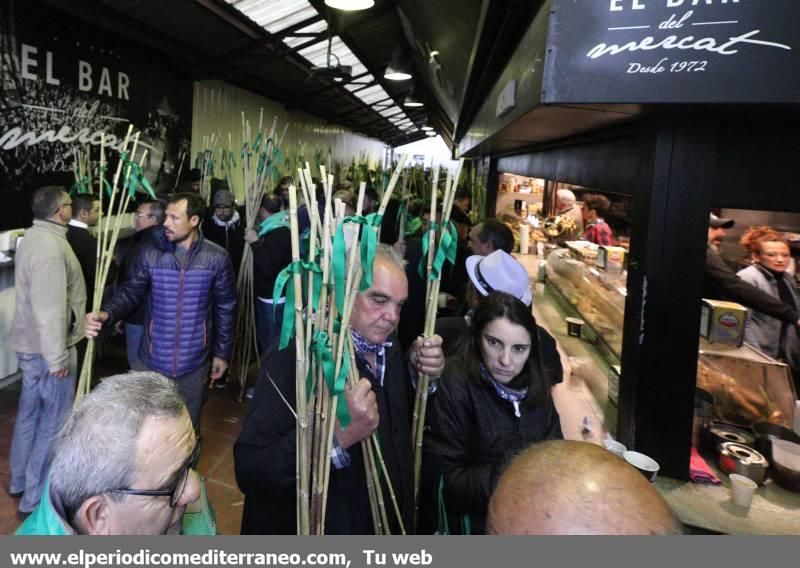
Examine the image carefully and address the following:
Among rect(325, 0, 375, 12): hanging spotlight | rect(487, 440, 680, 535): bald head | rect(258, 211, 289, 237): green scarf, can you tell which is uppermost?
rect(325, 0, 375, 12): hanging spotlight

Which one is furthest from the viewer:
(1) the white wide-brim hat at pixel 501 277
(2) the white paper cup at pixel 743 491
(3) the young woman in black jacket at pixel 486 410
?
(1) the white wide-brim hat at pixel 501 277

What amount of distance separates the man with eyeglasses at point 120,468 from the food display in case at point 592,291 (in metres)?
2.15

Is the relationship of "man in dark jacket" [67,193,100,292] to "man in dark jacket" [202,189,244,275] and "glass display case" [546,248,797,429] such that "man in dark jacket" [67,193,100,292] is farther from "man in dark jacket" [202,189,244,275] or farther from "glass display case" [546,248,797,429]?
"glass display case" [546,248,797,429]

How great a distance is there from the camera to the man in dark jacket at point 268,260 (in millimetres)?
3791

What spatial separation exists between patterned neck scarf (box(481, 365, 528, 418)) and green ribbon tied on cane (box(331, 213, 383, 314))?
26.1 inches

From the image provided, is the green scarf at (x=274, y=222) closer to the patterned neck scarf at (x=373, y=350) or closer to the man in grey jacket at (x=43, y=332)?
the man in grey jacket at (x=43, y=332)

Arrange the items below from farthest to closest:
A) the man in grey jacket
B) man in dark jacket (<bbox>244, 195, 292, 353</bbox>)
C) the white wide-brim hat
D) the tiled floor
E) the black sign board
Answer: man in dark jacket (<bbox>244, 195, 292, 353</bbox>)
the tiled floor
the man in grey jacket
the white wide-brim hat
the black sign board

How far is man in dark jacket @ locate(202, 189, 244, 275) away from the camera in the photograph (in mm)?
4637

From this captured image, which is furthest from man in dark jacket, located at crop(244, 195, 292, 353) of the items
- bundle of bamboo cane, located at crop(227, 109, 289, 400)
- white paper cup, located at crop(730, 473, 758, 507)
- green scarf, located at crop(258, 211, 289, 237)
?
white paper cup, located at crop(730, 473, 758, 507)

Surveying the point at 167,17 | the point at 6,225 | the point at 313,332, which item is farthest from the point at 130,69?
the point at 313,332

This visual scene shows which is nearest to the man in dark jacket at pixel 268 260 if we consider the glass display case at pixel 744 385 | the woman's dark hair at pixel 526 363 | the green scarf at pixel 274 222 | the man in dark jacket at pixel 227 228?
the green scarf at pixel 274 222

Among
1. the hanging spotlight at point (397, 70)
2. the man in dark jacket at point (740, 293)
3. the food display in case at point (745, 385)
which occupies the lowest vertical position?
the food display in case at point (745, 385)

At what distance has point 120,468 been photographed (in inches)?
38.2
